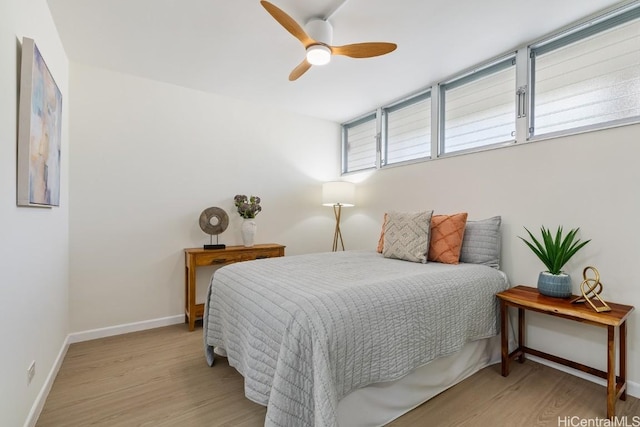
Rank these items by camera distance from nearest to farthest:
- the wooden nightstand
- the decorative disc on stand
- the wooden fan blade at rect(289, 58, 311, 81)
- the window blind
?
the wooden fan blade at rect(289, 58, 311, 81), the wooden nightstand, the decorative disc on stand, the window blind

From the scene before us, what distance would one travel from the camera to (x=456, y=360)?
1.98m

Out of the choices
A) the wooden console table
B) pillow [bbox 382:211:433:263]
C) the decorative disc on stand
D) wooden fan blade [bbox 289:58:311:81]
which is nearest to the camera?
the wooden console table

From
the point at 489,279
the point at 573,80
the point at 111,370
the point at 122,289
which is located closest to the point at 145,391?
the point at 111,370

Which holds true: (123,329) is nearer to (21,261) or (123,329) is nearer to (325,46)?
(21,261)

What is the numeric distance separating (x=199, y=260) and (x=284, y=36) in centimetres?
218

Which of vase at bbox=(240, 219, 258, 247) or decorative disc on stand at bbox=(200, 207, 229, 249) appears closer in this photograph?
decorative disc on stand at bbox=(200, 207, 229, 249)

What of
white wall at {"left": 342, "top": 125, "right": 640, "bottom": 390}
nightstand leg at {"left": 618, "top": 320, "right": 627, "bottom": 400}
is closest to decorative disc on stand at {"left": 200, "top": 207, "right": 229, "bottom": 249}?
white wall at {"left": 342, "top": 125, "right": 640, "bottom": 390}

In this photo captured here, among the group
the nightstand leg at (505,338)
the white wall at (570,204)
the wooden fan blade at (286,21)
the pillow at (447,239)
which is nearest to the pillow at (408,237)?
the pillow at (447,239)

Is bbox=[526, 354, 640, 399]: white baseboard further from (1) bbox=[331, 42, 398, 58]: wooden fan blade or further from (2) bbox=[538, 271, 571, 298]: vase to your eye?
(1) bbox=[331, 42, 398, 58]: wooden fan blade

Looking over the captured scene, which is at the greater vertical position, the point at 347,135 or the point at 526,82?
the point at 347,135

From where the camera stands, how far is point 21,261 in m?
1.46

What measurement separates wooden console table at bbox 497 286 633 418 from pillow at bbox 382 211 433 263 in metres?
0.66

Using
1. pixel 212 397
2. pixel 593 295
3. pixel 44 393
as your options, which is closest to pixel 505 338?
pixel 593 295

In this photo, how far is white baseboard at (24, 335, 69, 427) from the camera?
1.57 metres
